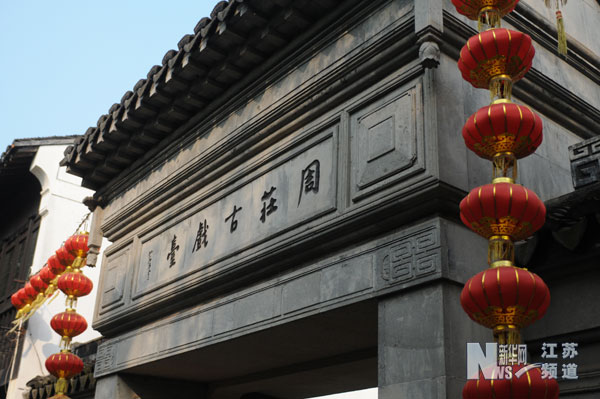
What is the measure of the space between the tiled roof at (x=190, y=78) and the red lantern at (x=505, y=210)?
12.2 ft

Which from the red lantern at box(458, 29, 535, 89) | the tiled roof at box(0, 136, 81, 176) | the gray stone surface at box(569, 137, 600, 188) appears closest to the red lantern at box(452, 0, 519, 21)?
the red lantern at box(458, 29, 535, 89)

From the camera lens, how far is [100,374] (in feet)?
35.5

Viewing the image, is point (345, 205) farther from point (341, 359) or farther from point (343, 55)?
point (341, 359)

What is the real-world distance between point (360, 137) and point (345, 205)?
75 cm

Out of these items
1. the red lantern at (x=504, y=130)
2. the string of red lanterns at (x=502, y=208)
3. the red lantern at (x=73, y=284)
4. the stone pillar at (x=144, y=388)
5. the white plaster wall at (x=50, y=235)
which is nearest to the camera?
the string of red lanterns at (x=502, y=208)

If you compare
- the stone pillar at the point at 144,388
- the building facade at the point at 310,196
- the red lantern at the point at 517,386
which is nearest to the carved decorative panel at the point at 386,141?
the building facade at the point at 310,196

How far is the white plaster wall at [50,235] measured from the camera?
17500 mm

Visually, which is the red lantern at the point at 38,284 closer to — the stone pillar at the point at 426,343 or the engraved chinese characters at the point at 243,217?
the engraved chinese characters at the point at 243,217

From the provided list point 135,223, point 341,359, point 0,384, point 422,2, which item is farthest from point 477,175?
point 0,384

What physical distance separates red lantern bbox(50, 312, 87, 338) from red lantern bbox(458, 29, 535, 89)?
8.91 meters

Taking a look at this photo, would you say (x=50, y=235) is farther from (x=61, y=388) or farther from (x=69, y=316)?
(x=61, y=388)

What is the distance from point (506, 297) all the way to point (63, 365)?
8957mm

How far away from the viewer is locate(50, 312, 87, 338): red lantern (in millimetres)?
11773

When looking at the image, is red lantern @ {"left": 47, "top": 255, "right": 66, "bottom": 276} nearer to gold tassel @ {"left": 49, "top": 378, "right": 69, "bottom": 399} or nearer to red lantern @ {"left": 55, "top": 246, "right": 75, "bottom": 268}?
red lantern @ {"left": 55, "top": 246, "right": 75, "bottom": 268}
